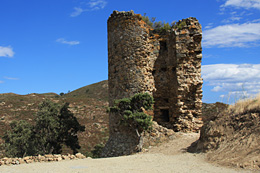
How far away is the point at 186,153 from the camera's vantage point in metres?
10.5

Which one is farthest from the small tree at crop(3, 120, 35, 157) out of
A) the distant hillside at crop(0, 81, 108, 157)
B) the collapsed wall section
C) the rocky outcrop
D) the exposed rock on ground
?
the exposed rock on ground

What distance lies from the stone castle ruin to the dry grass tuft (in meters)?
4.30

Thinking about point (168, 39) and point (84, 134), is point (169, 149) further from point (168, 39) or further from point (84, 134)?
point (84, 134)

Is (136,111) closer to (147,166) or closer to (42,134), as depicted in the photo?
(147,166)

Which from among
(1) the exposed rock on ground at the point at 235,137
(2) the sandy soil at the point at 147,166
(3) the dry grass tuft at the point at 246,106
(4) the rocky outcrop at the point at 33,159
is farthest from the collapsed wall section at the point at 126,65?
(3) the dry grass tuft at the point at 246,106

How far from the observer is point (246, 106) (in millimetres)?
10461

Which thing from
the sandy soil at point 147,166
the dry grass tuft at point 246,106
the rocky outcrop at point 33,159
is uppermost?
the dry grass tuft at point 246,106

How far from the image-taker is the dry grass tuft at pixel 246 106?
10114mm

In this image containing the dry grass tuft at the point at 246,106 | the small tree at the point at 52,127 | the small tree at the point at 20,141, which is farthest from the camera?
the small tree at the point at 20,141

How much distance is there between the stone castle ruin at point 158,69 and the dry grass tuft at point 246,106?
14.1 feet

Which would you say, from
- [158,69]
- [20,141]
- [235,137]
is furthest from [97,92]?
[235,137]

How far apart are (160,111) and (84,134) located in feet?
A: 53.1

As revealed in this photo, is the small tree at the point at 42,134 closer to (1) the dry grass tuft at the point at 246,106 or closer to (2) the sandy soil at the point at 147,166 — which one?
(2) the sandy soil at the point at 147,166

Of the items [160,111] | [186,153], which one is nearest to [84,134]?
[160,111]
